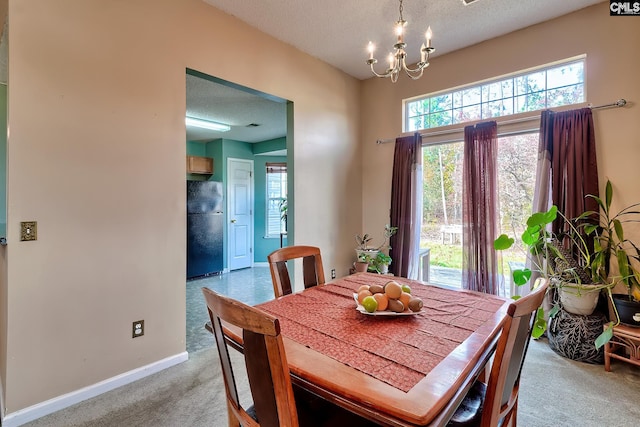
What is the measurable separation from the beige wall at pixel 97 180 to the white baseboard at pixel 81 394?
0.12 ft

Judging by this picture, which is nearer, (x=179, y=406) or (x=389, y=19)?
(x=179, y=406)

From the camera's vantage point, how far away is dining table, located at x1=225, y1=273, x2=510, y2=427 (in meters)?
0.81

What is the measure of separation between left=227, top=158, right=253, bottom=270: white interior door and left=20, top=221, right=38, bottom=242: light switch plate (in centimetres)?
426

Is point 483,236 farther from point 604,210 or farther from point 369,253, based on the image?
point 369,253

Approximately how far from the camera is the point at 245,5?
2.59 metres

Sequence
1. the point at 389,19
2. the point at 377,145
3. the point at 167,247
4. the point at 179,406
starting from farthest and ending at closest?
the point at 377,145 → the point at 389,19 → the point at 167,247 → the point at 179,406

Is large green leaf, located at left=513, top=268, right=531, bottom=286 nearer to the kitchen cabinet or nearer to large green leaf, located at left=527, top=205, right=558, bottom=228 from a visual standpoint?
large green leaf, located at left=527, top=205, right=558, bottom=228

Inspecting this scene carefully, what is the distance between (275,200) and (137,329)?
459 cm

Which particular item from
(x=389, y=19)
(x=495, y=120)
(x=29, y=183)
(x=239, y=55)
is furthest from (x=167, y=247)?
(x=495, y=120)

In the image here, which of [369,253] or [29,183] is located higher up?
[29,183]

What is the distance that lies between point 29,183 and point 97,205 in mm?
350

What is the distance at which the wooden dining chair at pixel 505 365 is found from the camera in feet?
2.99

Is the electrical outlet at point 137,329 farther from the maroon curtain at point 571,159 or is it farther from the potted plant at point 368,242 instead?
the maroon curtain at point 571,159

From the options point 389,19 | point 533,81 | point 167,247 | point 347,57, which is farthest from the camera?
point 347,57
